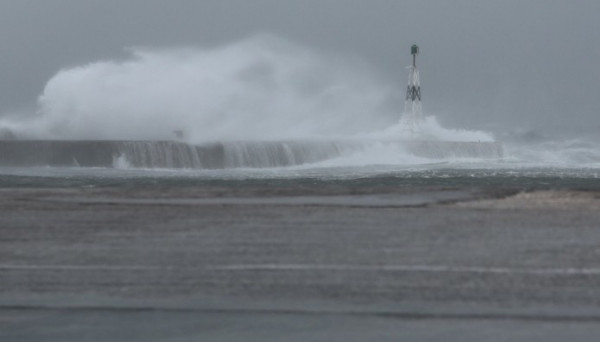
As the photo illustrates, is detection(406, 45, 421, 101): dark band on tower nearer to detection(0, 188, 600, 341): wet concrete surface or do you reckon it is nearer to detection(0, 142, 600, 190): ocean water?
detection(0, 142, 600, 190): ocean water

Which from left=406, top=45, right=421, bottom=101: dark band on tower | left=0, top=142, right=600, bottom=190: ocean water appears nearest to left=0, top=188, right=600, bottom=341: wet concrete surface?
Answer: left=0, top=142, right=600, bottom=190: ocean water

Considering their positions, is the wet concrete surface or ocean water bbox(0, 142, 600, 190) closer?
the wet concrete surface

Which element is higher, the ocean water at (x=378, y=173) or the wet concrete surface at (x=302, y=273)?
the ocean water at (x=378, y=173)

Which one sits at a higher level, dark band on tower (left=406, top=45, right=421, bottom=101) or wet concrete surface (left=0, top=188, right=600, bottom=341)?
dark band on tower (left=406, top=45, right=421, bottom=101)

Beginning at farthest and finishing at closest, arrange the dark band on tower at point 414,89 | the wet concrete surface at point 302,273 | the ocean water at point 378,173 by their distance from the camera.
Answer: the dark band on tower at point 414,89 → the ocean water at point 378,173 → the wet concrete surface at point 302,273

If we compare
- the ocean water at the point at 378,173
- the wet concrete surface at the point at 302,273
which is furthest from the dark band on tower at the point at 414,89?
the wet concrete surface at the point at 302,273

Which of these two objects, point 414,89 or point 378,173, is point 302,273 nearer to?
point 378,173

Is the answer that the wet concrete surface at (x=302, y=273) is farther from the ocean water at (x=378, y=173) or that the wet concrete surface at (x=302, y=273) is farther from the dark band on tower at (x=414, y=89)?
the dark band on tower at (x=414, y=89)

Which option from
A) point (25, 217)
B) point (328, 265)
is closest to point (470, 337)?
point (328, 265)

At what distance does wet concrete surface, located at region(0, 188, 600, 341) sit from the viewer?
5.25 m

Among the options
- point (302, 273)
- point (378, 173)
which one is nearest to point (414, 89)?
point (378, 173)

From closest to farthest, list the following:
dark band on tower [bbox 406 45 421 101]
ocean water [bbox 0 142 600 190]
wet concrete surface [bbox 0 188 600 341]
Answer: wet concrete surface [bbox 0 188 600 341] → ocean water [bbox 0 142 600 190] → dark band on tower [bbox 406 45 421 101]

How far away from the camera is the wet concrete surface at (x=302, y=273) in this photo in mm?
5254

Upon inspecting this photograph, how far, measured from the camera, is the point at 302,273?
21.3ft
